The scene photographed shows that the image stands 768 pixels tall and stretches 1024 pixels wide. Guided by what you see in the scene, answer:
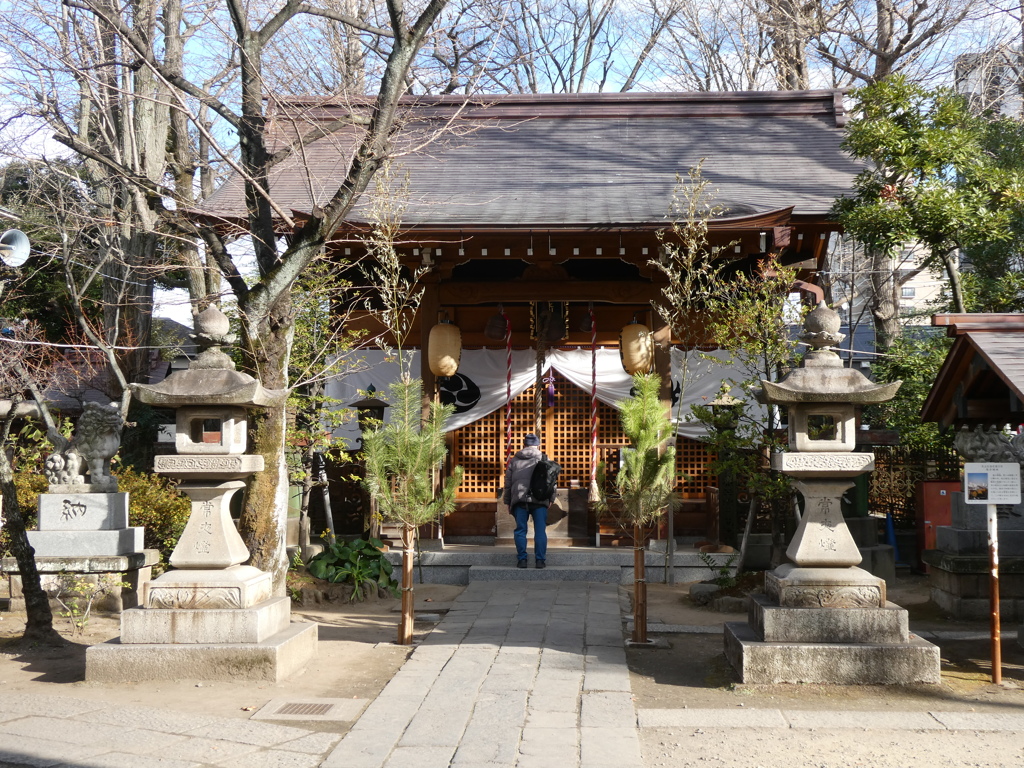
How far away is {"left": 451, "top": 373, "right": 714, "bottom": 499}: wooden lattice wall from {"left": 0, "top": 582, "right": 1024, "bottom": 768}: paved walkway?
18.8 ft

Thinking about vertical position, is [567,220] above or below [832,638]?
above

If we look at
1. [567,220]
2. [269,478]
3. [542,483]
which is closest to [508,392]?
[542,483]

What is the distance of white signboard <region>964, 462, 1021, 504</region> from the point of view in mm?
6008

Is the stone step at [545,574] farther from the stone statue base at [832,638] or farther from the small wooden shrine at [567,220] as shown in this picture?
the stone statue base at [832,638]

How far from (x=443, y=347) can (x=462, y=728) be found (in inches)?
245

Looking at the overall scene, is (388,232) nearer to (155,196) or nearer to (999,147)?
(155,196)

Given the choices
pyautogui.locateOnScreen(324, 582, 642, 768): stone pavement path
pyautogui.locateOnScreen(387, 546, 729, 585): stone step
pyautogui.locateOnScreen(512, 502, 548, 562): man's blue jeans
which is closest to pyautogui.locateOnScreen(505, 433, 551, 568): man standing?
pyautogui.locateOnScreen(512, 502, 548, 562): man's blue jeans

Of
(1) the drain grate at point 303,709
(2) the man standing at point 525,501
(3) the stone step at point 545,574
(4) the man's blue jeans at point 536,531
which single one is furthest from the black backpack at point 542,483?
(1) the drain grate at point 303,709

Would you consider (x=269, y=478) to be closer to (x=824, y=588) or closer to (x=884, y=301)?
(x=824, y=588)

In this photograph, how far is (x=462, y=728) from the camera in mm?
→ 4898

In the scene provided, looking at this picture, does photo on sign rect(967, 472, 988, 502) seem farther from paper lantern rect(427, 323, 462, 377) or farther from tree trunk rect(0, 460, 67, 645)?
tree trunk rect(0, 460, 67, 645)

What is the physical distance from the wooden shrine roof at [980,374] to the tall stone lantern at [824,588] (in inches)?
36.7

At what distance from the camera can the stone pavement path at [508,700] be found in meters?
4.48

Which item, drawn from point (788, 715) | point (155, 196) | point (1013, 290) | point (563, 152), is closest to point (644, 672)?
point (788, 715)
